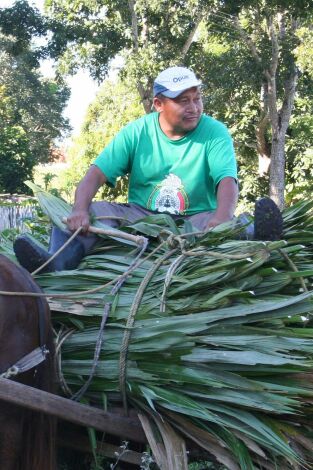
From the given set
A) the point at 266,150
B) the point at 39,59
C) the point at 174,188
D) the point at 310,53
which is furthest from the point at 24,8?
the point at 174,188

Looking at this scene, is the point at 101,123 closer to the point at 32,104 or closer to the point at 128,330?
the point at 32,104

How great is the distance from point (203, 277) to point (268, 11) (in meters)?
16.8

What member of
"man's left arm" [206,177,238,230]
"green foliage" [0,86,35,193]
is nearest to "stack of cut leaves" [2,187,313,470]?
"man's left arm" [206,177,238,230]

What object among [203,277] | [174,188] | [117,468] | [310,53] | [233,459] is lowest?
[117,468]

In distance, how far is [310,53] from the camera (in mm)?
18547

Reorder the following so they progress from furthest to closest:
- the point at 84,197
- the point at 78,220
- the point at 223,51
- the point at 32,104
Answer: the point at 32,104 → the point at 223,51 → the point at 84,197 → the point at 78,220

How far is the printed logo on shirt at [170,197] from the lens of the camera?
4.27 metres

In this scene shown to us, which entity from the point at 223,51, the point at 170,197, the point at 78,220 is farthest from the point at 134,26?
the point at 78,220

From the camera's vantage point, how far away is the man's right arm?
380 cm

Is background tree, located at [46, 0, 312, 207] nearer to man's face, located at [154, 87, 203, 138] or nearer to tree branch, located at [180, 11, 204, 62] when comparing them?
tree branch, located at [180, 11, 204, 62]

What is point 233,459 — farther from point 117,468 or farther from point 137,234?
point 137,234

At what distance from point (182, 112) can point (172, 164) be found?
30 centimetres

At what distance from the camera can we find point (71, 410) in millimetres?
2963

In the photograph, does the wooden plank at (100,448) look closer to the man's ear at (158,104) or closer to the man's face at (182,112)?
the man's face at (182,112)
